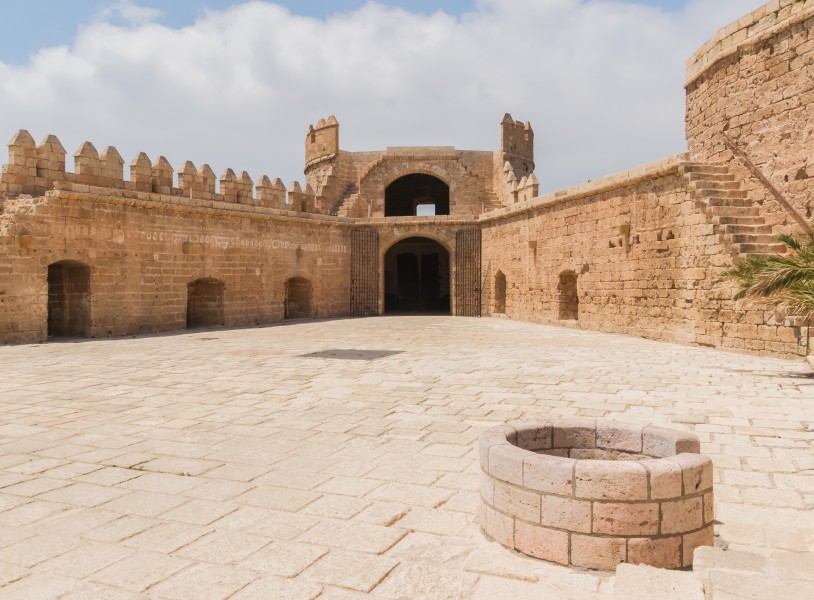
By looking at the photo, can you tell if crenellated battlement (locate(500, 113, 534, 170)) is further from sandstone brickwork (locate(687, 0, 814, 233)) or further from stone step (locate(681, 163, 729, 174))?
stone step (locate(681, 163, 729, 174))

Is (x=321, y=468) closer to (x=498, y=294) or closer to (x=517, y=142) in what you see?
(x=498, y=294)

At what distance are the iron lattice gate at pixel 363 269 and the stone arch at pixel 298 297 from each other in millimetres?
1779

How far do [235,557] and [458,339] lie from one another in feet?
33.5

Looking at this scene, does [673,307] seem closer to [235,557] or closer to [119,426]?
[119,426]

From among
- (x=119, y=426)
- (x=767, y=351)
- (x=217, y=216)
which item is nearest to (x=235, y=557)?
(x=119, y=426)

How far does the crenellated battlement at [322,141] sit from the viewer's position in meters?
22.2

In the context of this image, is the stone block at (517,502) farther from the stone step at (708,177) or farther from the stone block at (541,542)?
the stone step at (708,177)

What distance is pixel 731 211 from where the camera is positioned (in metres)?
11.2

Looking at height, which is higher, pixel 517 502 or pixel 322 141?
pixel 322 141

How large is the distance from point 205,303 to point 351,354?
8131 millimetres

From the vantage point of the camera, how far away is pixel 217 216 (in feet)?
54.6

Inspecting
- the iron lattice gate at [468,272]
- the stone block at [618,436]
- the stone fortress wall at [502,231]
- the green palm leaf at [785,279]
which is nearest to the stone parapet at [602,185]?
the stone fortress wall at [502,231]

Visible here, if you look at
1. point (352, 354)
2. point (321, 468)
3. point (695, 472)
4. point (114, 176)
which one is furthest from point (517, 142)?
point (695, 472)

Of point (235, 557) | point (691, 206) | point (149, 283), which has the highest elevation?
point (691, 206)
